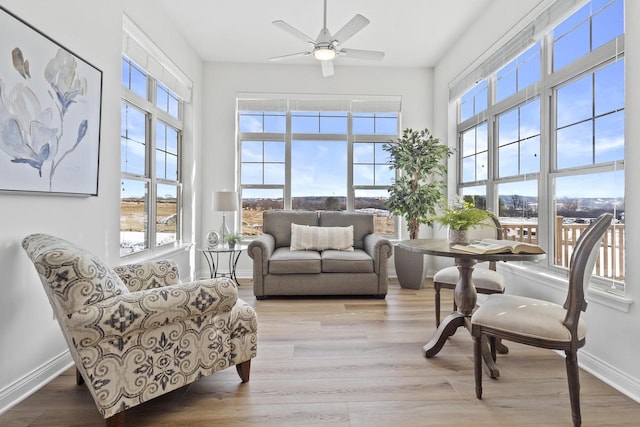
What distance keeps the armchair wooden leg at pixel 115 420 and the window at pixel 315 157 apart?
11.1 feet

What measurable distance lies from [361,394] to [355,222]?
2.71 m

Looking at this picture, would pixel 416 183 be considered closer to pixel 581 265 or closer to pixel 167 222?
pixel 581 265

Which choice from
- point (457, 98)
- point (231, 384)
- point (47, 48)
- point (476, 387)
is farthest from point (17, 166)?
point (457, 98)

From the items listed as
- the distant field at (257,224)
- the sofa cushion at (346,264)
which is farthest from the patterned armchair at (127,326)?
the distant field at (257,224)

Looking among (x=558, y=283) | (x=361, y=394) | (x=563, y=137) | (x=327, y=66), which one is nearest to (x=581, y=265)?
(x=558, y=283)

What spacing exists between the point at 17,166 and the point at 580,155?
3499 mm

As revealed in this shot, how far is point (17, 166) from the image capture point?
1.74 meters

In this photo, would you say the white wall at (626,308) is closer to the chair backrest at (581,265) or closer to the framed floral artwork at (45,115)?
the chair backrest at (581,265)

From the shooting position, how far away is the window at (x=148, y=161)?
304cm

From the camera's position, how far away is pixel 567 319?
158 centimetres

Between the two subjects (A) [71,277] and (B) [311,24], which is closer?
(A) [71,277]

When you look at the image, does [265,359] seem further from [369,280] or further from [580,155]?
[580,155]

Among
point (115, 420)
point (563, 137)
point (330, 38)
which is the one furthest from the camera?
point (330, 38)

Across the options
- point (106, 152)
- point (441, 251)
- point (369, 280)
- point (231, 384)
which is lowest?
point (231, 384)
